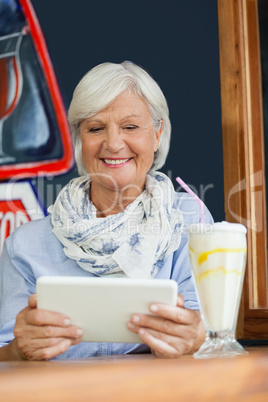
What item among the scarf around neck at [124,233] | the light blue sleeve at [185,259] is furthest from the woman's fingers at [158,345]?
the scarf around neck at [124,233]

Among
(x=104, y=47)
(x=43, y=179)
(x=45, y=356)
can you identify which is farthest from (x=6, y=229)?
(x=45, y=356)

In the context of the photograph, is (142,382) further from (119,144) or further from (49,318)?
(119,144)

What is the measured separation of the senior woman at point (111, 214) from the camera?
1.50 metres

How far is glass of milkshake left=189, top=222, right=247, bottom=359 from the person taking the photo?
0.93 meters

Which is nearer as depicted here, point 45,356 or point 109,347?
point 45,356

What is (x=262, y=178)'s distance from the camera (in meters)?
2.05

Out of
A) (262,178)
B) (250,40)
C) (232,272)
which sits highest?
(250,40)

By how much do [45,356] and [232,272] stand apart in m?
0.35

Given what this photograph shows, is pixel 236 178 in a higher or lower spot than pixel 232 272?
higher

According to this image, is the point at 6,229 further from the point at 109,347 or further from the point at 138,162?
the point at 109,347

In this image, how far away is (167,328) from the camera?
39.1 inches

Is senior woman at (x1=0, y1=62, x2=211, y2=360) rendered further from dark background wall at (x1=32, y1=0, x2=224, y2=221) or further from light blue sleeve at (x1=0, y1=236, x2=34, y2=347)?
dark background wall at (x1=32, y1=0, x2=224, y2=221)

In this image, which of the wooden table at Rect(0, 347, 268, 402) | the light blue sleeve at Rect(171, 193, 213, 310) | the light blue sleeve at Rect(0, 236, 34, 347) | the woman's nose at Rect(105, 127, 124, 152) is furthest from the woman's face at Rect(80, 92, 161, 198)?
the wooden table at Rect(0, 347, 268, 402)

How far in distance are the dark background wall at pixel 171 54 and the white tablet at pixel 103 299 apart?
1.45 m
